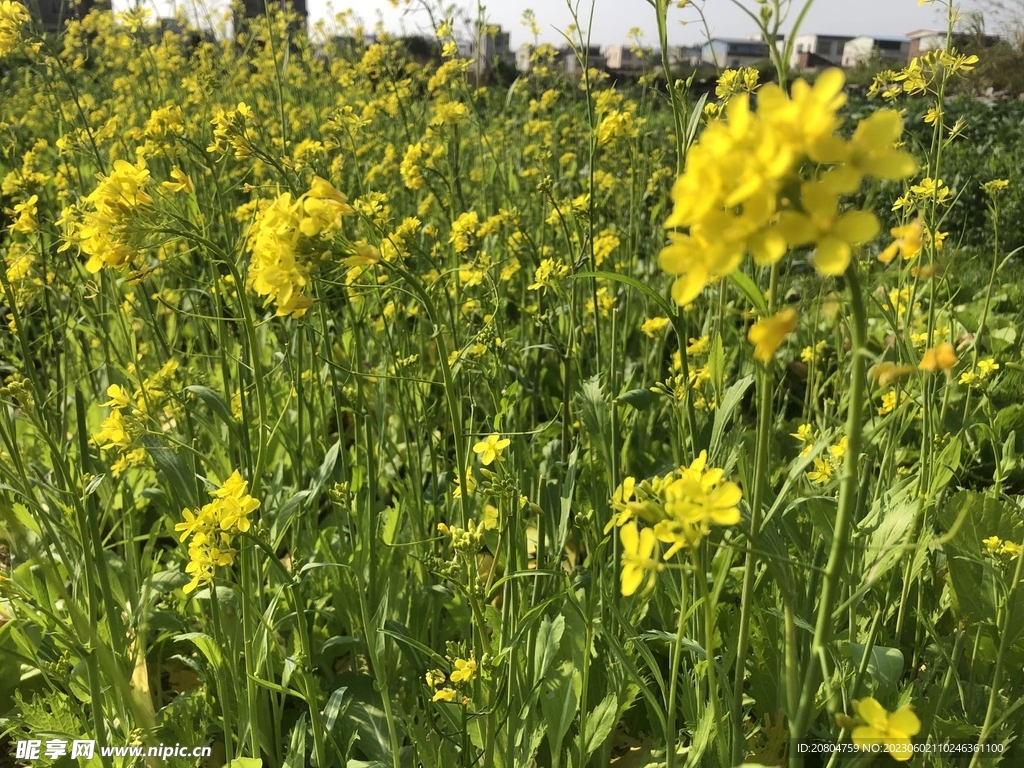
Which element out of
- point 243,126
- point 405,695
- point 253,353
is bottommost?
point 405,695

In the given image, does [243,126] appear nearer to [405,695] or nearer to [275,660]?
[275,660]

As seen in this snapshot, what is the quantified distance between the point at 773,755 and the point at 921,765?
252 millimetres

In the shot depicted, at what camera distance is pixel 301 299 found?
949mm

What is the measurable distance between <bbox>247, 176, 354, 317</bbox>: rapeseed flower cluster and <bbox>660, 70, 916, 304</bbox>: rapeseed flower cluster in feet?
1.60

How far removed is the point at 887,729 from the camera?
69cm

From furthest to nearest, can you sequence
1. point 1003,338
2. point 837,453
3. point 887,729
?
1. point 1003,338
2. point 837,453
3. point 887,729

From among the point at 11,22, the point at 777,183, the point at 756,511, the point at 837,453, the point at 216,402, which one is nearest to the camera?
the point at 777,183

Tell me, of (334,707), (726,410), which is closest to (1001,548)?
(726,410)

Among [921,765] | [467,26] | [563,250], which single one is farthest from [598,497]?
[467,26]

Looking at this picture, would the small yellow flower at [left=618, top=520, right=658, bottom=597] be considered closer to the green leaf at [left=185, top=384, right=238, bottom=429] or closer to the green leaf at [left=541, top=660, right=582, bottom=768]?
the green leaf at [left=541, top=660, right=582, bottom=768]

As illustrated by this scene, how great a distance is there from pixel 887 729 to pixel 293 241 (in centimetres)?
84

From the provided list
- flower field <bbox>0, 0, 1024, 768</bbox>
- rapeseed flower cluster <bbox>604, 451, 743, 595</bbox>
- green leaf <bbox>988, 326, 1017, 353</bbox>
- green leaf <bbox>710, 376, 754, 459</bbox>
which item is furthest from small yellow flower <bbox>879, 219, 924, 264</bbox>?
green leaf <bbox>988, 326, 1017, 353</bbox>

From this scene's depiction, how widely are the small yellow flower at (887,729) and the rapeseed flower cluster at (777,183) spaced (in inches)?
17.0

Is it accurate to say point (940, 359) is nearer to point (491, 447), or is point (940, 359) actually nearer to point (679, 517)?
point (679, 517)
